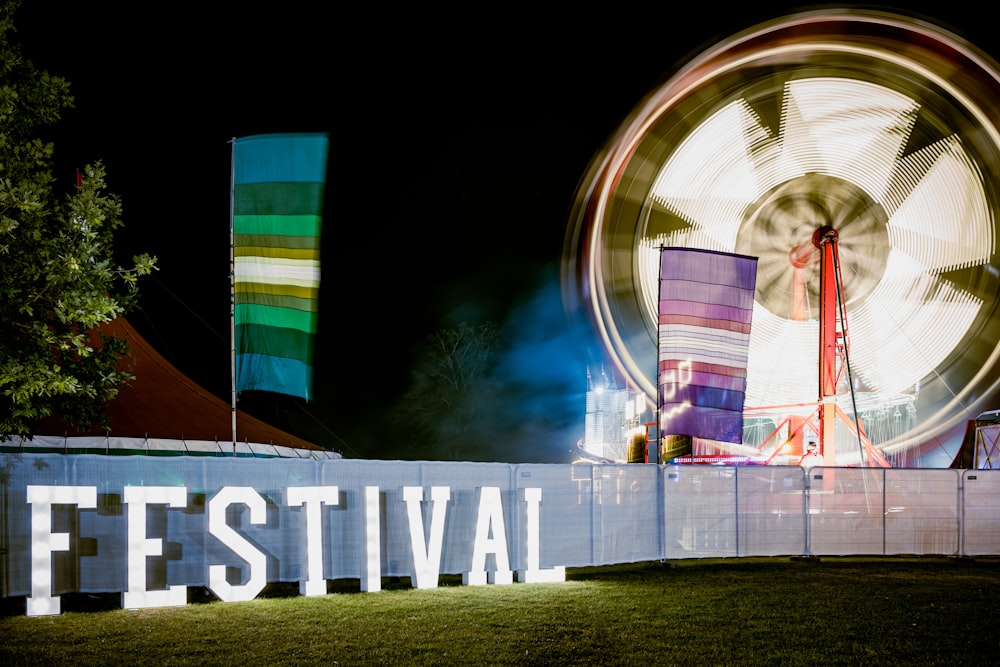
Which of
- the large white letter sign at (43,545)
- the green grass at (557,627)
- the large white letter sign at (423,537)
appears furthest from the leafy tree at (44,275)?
the large white letter sign at (423,537)

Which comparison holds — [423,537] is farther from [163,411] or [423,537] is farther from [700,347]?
[163,411]

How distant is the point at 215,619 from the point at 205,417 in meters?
7.98

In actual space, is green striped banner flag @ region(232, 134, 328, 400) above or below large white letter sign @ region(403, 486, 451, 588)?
above

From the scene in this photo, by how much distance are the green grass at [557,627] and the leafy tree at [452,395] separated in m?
44.7

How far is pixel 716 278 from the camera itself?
15.4 meters

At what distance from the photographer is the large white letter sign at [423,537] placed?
1048 cm

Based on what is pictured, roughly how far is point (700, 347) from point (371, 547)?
291 inches

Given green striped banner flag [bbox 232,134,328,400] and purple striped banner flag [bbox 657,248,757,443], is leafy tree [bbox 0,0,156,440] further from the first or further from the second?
purple striped banner flag [bbox 657,248,757,443]

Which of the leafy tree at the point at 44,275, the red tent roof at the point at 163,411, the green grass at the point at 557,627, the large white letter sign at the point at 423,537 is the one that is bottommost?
the green grass at the point at 557,627

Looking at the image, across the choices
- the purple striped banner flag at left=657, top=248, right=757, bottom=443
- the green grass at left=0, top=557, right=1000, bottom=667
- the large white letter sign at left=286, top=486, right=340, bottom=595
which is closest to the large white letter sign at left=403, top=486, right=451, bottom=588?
the green grass at left=0, top=557, right=1000, bottom=667

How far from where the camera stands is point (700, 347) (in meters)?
15.3

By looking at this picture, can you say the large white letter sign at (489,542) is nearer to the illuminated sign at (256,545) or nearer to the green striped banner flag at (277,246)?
the illuminated sign at (256,545)

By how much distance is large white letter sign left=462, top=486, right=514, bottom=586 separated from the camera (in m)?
10.9

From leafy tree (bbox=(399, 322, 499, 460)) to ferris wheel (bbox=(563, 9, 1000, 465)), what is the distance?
34.9 m
